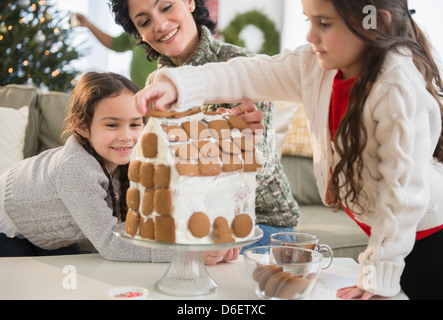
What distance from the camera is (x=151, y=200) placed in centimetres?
96

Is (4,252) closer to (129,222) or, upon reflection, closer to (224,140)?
(129,222)

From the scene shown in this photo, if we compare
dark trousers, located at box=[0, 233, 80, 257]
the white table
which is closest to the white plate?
the white table

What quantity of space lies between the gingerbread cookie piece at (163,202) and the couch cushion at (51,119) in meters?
1.60

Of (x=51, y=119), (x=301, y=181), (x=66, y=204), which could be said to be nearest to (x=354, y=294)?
(x=66, y=204)

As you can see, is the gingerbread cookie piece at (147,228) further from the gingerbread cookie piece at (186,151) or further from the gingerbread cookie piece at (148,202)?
the gingerbread cookie piece at (186,151)

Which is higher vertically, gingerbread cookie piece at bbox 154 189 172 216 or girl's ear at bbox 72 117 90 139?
girl's ear at bbox 72 117 90 139

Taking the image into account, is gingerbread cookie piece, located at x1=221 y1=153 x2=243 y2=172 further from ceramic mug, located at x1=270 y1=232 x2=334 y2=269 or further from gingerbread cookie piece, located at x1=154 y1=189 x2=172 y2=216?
ceramic mug, located at x1=270 y1=232 x2=334 y2=269

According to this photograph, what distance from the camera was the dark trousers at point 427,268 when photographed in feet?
3.59

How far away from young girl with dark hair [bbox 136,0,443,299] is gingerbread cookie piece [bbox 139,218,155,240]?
232 millimetres

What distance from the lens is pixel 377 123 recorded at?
3.10 feet

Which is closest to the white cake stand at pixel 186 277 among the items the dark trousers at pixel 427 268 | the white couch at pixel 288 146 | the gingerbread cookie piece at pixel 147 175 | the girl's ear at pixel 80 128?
the gingerbread cookie piece at pixel 147 175

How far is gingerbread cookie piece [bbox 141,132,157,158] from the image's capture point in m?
0.95
